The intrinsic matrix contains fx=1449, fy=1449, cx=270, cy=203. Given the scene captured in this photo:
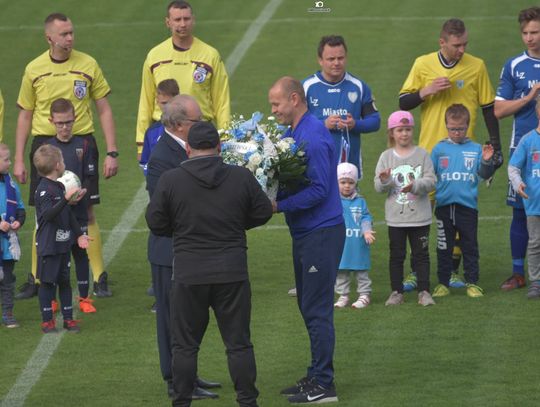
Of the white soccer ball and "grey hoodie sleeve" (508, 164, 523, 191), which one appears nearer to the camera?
the white soccer ball

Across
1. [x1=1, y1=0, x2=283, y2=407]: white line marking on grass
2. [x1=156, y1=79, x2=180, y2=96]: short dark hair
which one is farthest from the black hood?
[x1=156, y1=79, x2=180, y2=96]: short dark hair

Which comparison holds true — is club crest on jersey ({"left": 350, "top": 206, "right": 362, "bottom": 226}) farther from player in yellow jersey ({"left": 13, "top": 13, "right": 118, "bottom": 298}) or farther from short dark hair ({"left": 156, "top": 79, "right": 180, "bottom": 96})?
player in yellow jersey ({"left": 13, "top": 13, "right": 118, "bottom": 298})

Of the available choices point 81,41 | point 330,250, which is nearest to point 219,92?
point 330,250

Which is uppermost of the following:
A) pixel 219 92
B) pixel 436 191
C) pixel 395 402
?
pixel 219 92

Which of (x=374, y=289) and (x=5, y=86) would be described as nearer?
(x=374, y=289)

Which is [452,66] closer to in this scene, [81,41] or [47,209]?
[47,209]

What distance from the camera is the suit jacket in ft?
32.3

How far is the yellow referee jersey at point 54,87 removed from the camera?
13.4 metres

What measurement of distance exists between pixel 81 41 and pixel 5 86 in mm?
2823

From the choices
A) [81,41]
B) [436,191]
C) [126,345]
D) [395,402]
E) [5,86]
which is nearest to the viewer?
[395,402]

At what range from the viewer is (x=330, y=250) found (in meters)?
10.1

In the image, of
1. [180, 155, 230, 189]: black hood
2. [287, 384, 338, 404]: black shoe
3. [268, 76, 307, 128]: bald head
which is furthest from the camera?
[287, 384, 338, 404]: black shoe

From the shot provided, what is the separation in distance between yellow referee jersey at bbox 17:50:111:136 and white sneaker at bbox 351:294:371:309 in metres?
3.01

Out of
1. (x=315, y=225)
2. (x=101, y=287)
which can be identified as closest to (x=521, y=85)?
(x=315, y=225)
